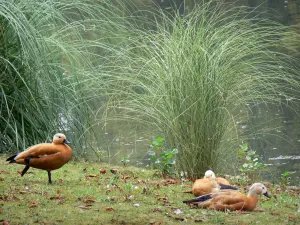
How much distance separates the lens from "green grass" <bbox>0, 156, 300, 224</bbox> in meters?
4.03

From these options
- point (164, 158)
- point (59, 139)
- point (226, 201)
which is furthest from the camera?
point (164, 158)

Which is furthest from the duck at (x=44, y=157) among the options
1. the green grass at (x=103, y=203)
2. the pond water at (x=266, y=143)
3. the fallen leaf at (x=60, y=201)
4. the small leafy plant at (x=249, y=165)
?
the small leafy plant at (x=249, y=165)

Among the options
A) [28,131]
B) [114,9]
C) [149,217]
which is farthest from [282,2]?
[149,217]

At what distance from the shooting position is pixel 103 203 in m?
4.41

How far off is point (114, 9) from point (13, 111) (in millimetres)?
1652

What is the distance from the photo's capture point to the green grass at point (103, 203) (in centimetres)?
403

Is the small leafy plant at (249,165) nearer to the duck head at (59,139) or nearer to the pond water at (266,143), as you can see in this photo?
the pond water at (266,143)

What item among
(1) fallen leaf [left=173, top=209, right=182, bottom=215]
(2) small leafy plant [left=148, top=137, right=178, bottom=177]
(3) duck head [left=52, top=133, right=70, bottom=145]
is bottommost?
(2) small leafy plant [left=148, top=137, right=178, bottom=177]

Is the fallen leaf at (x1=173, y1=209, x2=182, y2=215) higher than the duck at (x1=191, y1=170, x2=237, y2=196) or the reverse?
higher

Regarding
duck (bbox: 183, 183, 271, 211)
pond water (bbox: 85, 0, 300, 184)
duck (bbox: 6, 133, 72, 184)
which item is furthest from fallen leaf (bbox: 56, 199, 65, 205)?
pond water (bbox: 85, 0, 300, 184)

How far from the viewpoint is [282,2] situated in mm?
18328

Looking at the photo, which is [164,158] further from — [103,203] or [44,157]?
[103,203]

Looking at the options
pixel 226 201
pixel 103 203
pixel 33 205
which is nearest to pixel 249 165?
pixel 226 201

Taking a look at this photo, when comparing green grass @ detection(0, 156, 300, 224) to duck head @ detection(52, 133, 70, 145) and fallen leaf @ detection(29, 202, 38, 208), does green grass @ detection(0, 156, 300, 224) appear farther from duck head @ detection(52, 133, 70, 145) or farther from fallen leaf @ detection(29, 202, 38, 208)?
duck head @ detection(52, 133, 70, 145)
